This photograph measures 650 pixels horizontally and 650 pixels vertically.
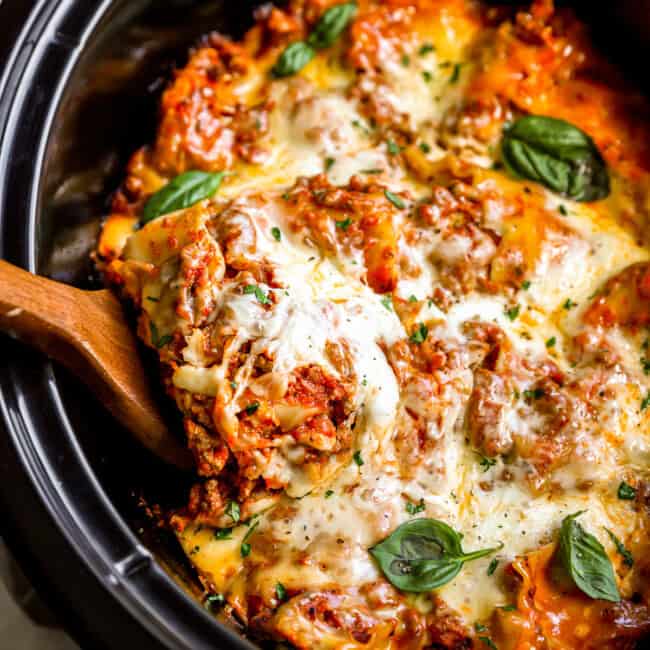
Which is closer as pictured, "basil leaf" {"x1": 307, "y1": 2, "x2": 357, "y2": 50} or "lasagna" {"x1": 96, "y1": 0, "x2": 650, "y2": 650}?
"lasagna" {"x1": 96, "y1": 0, "x2": 650, "y2": 650}

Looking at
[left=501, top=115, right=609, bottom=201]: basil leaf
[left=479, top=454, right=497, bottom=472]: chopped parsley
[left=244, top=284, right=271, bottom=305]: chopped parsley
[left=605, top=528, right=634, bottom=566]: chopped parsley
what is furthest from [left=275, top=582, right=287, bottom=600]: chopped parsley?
[left=501, top=115, right=609, bottom=201]: basil leaf

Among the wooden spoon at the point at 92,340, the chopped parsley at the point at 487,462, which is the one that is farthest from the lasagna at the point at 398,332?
the wooden spoon at the point at 92,340

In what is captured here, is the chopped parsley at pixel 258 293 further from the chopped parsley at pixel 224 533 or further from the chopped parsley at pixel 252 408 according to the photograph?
the chopped parsley at pixel 224 533

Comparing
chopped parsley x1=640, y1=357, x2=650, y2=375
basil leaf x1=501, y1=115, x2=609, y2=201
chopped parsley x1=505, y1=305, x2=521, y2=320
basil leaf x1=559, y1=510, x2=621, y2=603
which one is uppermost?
basil leaf x1=501, y1=115, x2=609, y2=201

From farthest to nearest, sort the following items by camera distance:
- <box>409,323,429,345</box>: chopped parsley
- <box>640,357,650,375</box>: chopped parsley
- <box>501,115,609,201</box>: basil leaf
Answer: <box>501,115,609,201</box>: basil leaf < <box>640,357,650,375</box>: chopped parsley < <box>409,323,429,345</box>: chopped parsley

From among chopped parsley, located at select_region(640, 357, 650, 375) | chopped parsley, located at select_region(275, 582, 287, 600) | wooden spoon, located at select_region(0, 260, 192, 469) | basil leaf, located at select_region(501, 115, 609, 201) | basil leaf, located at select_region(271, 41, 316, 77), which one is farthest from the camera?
basil leaf, located at select_region(271, 41, 316, 77)

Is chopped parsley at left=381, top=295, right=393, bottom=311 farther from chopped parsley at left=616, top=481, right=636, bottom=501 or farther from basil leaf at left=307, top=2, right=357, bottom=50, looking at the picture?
basil leaf at left=307, top=2, right=357, bottom=50

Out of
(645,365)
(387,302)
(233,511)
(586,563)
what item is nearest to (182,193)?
(387,302)
